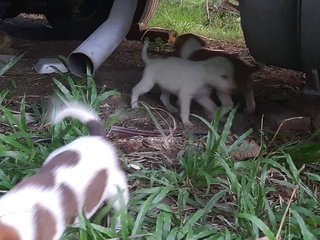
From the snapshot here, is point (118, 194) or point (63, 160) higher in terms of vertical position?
point (63, 160)

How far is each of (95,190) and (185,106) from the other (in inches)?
55.2

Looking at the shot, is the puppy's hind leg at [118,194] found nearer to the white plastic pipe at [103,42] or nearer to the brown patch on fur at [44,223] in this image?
the brown patch on fur at [44,223]

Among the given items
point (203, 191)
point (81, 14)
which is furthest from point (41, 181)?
point (81, 14)

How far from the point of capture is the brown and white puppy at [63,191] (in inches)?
83.2

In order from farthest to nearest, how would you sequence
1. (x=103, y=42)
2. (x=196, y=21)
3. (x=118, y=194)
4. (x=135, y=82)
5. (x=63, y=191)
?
(x=196, y=21), (x=135, y=82), (x=103, y=42), (x=118, y=194), (x=63, y=191)

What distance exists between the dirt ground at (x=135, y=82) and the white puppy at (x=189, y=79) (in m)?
0.08

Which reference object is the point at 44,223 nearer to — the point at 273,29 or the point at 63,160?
the point at 63,160

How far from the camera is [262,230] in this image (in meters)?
2.41

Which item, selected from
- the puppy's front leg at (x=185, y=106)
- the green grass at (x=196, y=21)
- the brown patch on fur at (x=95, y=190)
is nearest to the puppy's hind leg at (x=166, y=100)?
the puppy's front leg at (x=185, y=106)

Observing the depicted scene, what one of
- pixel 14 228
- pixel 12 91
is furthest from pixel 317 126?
pixel 14 228

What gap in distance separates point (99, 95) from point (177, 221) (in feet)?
3.76

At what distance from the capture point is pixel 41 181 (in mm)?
2287

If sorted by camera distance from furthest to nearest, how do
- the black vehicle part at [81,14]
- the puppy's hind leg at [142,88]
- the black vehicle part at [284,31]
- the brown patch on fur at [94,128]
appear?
the black vehicle part at [81,14] < the puppy's hind leg at [142,88] < the black vehicle part at [284,31] < the brown patch on fur at [94,128]

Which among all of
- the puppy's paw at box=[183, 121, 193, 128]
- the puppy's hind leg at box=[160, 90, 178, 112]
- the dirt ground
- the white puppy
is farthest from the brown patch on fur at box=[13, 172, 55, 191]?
the puppy's hind leg at box=[160, 90, 178, 112]
